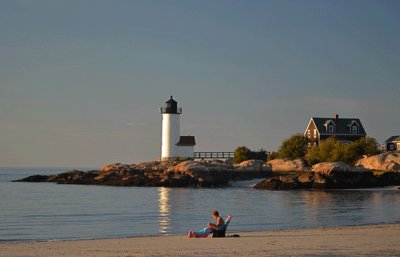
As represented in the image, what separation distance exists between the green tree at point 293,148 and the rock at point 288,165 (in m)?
4.70

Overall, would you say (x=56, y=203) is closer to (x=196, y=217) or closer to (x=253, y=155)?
(x=196, y=217)

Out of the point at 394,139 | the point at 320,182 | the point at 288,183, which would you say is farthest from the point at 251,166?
the point at 394,139

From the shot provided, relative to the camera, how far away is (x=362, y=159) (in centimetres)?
6675

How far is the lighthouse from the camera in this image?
8725cm

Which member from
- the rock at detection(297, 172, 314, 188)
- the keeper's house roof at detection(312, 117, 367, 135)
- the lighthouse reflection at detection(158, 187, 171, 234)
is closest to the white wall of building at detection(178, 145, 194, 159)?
the keeper's house roof at detection(312, 117, 367, 135)

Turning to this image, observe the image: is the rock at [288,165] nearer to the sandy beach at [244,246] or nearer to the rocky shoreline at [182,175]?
the rocky shoreline at [182,175]

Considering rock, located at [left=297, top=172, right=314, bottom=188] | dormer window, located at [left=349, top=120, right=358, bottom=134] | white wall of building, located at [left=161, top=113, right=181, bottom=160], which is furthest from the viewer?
white wall of building, located at [left=161, top=113, right=181, bottom=160]

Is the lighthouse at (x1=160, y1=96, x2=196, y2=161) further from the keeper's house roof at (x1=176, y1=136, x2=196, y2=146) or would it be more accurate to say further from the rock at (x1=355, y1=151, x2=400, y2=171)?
the rock at (x1=355, y1=151, x2=400, y2=171)

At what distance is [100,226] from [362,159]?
46.3 metres

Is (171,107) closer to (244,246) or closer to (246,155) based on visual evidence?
(246,155)

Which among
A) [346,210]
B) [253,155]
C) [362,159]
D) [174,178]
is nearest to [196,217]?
[346,210]

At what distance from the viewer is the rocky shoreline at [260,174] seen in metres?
57.9

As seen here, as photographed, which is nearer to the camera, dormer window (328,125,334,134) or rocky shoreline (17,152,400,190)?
rocky shoreline (17,152,400,190)

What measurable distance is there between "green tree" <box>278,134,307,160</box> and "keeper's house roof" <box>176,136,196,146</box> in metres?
16.5
